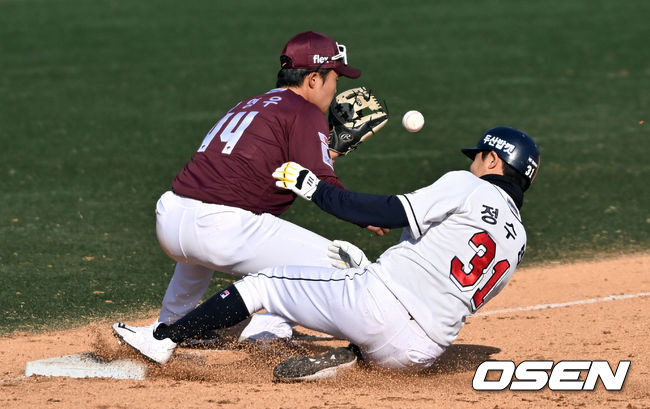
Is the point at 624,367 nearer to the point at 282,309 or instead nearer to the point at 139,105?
the point at 282,309

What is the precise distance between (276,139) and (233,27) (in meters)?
16.0

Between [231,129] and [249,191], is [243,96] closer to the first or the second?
[231,129]

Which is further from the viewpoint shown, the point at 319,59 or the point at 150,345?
the point at 319,59

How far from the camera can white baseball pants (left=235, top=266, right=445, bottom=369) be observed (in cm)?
529

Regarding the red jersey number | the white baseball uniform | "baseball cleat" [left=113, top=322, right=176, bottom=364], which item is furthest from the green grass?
the red jersey number

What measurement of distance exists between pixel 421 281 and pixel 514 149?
0.90 metres

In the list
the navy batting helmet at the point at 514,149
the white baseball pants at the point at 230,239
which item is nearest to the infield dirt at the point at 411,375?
the white baseball pants at the point at 230,239

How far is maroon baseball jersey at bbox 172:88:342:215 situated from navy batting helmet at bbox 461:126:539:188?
0.87m

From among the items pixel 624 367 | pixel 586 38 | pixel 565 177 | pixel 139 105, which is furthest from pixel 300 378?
pixel 586 38

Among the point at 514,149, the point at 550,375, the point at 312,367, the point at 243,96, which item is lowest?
the point at 243,96

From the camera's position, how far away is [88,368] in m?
5.71

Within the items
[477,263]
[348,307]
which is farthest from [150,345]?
[477,263]

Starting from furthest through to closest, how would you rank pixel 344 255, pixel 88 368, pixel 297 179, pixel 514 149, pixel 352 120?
pixel 352 120, pixel 344 255, pixel 88 368, pixel 514 149, pixel 297 179

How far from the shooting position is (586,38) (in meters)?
19.4
